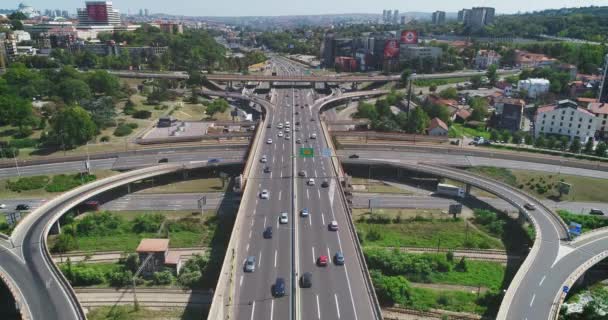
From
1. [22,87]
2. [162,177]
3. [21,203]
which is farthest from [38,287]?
[22,87]

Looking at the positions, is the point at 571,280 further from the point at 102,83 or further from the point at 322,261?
the point at 102,83

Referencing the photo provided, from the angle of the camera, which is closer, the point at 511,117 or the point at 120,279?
the point at 120,279

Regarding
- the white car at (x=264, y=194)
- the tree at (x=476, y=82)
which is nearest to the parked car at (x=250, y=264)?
the white car at (x=264, y=194)

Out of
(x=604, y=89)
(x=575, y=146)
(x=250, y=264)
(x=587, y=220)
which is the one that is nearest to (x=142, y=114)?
(x=250, y=264)

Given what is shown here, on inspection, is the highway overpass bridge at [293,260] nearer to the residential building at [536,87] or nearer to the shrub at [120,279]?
the shrub at [120,279]

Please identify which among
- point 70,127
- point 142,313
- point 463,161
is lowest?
point 142,313

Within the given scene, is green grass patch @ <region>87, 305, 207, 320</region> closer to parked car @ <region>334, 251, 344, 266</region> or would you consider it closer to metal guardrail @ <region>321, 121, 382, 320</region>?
parked car @ <region>334, 251, 344, 266</region>

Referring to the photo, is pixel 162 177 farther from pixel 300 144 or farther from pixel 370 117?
pixel 370 117
